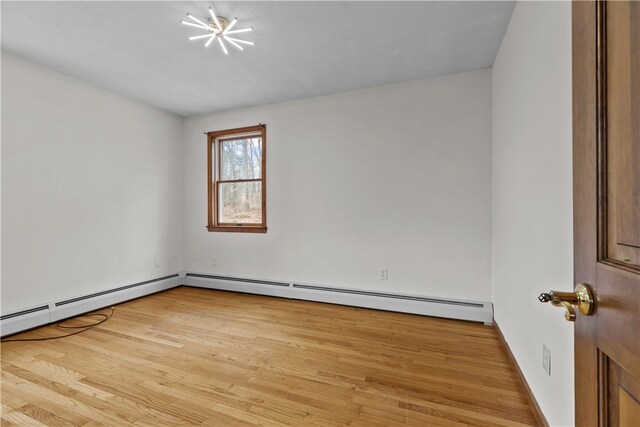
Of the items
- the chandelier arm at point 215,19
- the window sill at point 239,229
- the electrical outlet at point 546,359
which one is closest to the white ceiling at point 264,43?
the chandelier arm at point 215,19

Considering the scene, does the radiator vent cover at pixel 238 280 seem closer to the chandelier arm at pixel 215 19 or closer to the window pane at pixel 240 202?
the window pane at pixel 240 202

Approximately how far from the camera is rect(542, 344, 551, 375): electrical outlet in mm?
1365

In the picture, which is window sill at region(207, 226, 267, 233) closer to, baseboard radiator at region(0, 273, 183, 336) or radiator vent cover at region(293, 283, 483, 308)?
radiator vent cover at region(293, 283, 483, 308)

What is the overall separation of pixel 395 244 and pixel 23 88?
12.9 ft

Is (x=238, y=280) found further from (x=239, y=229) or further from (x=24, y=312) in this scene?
(x=24, y=312)

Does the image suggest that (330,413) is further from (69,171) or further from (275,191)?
(69,171)

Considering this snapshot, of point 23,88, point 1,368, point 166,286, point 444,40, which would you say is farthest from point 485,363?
point 23,88

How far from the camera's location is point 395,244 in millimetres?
3201

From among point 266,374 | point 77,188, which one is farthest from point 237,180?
point 266,374

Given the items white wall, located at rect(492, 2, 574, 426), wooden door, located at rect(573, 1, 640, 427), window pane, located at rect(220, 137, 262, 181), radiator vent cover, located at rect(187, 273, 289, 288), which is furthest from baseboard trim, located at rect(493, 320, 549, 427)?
window pane, located at rect(220, 137, 262, 181)

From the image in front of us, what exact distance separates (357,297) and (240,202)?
6.94 feet

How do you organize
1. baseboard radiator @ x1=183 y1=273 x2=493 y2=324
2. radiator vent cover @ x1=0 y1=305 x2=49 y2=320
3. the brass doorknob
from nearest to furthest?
the brass doorknob, radiator vent cover @ x1=0 y1=305 x2=49 y2=320, baseboard radiator @ x1=183 y1=273 x2=493 y2=324

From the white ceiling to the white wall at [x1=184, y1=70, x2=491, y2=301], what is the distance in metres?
0.29

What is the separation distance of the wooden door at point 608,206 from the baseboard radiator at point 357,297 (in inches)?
95.1
